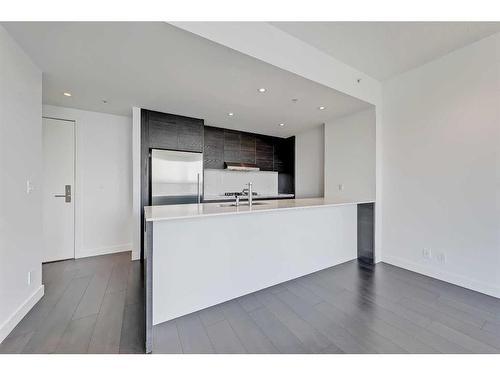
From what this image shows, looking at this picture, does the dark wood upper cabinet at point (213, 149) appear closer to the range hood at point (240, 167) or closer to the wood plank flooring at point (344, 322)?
the range hood at point (240, 167)

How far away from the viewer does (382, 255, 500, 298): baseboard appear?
225cm

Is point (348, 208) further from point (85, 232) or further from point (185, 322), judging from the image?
point (85, 232)

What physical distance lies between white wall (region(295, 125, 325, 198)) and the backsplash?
0.65 meters

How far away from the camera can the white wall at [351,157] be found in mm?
3234

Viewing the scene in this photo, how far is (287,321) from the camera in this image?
5.93 feet

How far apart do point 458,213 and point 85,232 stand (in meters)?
5.30

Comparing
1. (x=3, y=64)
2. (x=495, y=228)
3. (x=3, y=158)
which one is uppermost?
(x=3, y=64)

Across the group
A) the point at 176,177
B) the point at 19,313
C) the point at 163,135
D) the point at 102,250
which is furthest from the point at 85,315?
the point at 163,135

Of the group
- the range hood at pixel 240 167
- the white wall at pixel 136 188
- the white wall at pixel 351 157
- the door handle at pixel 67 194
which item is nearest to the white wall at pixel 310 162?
the white wall at pixel 351 157

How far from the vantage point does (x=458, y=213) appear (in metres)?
2.49

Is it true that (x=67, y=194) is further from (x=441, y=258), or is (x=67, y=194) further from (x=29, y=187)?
(x=441, y=258)

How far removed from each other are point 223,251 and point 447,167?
2847 mm

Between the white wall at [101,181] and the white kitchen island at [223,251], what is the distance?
2029 mm
